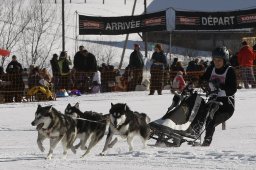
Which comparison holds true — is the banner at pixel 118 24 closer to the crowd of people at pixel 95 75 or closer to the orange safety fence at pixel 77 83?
the crowd of people at pixel 95 75

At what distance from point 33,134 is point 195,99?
354 centimetres

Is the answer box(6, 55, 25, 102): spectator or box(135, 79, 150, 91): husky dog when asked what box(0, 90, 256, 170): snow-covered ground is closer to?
box(6, 55, 25, 102): spectator

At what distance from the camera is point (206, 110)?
9.15 metres

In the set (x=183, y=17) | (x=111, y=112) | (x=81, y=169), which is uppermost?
(x=183, y=17)

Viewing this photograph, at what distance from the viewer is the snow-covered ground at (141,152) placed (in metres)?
7.18

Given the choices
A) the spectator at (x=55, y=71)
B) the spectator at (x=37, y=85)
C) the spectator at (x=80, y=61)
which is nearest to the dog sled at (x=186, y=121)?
the spectator at (x=37, y=85)

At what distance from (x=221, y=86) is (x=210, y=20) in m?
14.4

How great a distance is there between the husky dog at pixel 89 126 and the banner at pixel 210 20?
14078 mm

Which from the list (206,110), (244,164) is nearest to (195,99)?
(206,110)

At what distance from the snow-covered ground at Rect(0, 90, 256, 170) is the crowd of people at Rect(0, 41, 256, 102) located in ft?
9.95

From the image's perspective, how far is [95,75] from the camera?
1939cm

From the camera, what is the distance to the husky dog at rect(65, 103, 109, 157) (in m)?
8.81

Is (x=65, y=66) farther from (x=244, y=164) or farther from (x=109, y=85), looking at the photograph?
(x=244, y=164)

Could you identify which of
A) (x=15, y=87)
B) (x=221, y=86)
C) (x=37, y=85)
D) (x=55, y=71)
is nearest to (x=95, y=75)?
(x=55, y=71)
